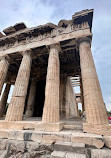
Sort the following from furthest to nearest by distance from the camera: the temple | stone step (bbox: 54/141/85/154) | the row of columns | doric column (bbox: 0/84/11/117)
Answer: doric column (bbox: 0/84/11/117) → the temple → the row of columns → stone step (bbox: 54/141/85/154)

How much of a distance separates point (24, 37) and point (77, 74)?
849 centimetres

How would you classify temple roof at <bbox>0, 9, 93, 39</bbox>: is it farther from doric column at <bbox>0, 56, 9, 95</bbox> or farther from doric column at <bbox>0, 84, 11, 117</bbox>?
doric column at <bbox>0, 84, 11, 117</bbox>

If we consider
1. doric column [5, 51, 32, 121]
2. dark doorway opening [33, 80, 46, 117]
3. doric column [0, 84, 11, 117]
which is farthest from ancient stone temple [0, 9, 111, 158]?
doric column [0, 84, 11, 117]

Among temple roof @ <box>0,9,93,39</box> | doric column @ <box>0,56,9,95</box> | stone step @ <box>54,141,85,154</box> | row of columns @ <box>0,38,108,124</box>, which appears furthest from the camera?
doric column @ <box>0,56,9,95</box>

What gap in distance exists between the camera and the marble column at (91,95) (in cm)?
444

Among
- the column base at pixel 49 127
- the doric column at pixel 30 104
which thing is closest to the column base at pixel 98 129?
the column base at pixel 49 127

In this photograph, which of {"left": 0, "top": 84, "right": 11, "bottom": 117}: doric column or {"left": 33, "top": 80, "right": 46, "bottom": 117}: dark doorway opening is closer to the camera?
{"left": 33, "top": 80, "right": 46, "bottom": 117}: dark doorway opening

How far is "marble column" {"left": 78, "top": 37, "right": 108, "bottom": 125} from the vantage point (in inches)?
175

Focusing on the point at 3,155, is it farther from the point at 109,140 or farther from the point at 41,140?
the point at 109,140

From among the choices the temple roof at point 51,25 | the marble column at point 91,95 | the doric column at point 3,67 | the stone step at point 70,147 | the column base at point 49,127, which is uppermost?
the temple roof at point 51,25

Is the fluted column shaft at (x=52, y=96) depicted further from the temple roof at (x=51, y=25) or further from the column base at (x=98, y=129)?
the temple roof at (x=51, y=25)

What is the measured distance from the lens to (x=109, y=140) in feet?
10.4

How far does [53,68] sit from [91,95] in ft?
11.1

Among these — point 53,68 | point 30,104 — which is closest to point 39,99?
point 30,104
